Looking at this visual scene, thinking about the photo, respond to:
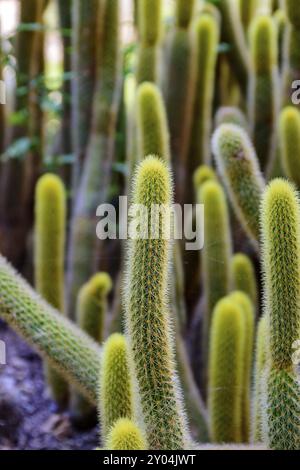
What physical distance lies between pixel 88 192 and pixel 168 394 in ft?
3.65

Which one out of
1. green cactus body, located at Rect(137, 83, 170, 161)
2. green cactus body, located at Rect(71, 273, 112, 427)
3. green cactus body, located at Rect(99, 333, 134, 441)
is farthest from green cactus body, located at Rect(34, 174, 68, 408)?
green cactus body, located at Rect(99, 333, 134, 441)

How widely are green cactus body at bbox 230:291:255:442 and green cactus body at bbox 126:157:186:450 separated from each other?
1.64 feet

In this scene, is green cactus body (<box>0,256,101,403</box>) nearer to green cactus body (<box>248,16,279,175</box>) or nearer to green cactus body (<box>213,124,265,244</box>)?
green cactus body (<box>213,124,265,244</box>)

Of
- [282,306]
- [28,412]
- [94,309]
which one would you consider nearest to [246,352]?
[94,309]

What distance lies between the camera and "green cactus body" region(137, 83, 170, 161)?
177 centimetres

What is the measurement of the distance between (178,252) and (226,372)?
315 millimetres

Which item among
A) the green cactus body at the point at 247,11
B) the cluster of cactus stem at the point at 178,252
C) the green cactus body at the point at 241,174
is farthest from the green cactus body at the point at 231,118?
the green cactus body at the point at 247,11

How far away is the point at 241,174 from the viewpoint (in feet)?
5.63

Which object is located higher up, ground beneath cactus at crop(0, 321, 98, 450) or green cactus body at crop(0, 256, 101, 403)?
green cactus body at crop(0, 256, 101, 403)

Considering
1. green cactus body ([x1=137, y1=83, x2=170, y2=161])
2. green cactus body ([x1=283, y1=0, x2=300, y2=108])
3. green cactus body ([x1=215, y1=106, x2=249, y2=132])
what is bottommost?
green cactus body ([x1=137, y1=83, x2=170, y2=161])

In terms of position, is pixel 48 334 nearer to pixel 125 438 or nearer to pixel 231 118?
pixel 125 438

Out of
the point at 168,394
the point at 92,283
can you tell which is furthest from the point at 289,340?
the point at 92,283

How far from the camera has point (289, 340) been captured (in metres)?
1.26

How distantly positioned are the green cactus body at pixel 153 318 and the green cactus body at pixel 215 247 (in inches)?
22.4
